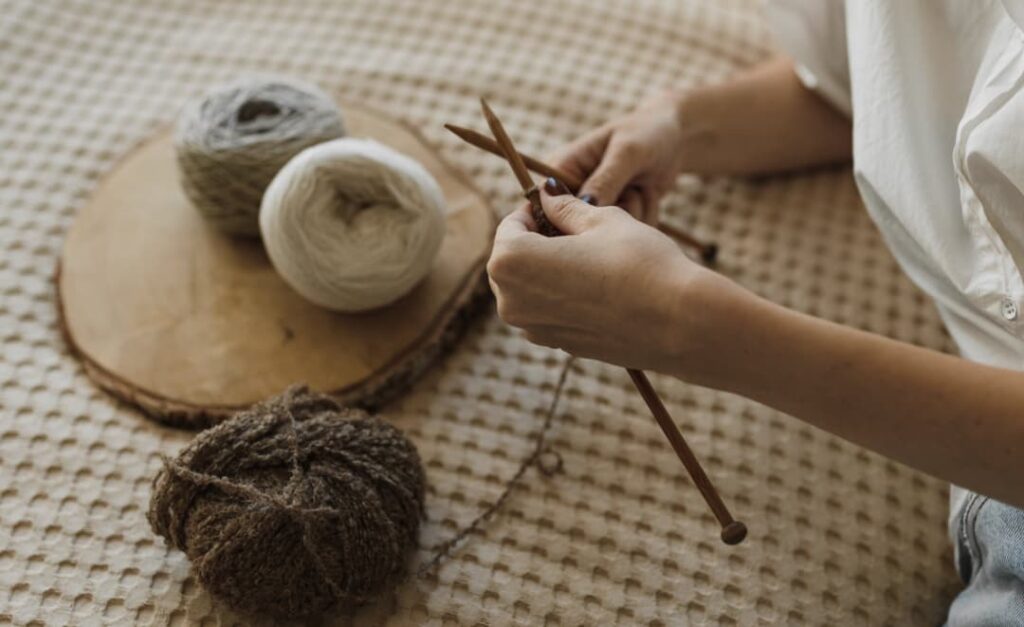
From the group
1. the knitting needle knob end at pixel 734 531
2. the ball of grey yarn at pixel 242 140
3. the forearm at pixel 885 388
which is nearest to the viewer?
the forearm at pixel 885 388

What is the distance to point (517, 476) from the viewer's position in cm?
81

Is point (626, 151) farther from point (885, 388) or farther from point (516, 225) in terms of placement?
point (885, 388)

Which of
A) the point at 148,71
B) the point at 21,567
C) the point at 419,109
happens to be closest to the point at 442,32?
the point at 419,109

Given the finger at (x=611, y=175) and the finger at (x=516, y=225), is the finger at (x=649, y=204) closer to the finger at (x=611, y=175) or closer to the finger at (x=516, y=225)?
the finger at (x=611, y=175)

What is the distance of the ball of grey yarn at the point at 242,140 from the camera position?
88cm

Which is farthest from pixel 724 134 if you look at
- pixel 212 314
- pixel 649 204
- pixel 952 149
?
pixel 212 314

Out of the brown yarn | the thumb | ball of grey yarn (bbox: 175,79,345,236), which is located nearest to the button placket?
the thumb

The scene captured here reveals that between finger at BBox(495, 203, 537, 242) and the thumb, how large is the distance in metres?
0.01

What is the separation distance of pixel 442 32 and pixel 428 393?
458 millimetres

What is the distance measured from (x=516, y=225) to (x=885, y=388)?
0.80ft

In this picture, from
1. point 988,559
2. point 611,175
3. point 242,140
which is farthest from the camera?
point 242,140

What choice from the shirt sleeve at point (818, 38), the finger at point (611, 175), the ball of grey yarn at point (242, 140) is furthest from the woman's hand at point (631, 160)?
the ball of grey yarn at point (242, 140)

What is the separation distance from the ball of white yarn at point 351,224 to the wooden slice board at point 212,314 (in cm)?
3

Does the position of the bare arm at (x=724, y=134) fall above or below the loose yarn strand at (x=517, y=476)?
above
